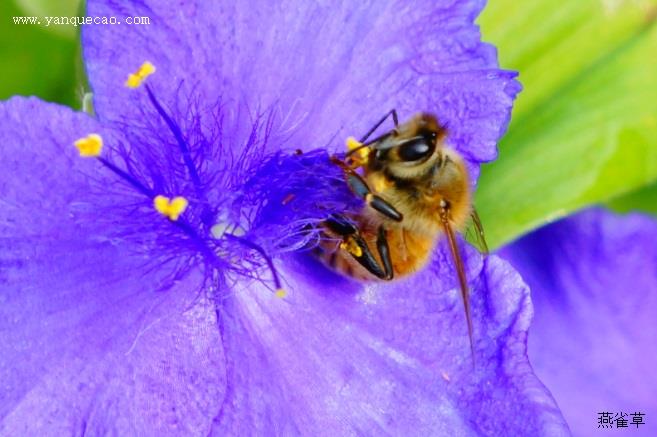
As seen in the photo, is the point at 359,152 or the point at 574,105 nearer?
the point at 359,152

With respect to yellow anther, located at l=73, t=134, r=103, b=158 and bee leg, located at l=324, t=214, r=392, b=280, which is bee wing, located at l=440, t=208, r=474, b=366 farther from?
yellow anther, located at l=73, t=134, r=103, b=158

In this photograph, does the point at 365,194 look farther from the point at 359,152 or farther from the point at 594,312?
the point at 594,312

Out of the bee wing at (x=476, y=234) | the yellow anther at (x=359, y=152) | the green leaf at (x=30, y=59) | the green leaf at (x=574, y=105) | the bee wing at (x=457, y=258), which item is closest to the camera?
the bee wing at (x=457, y=258)

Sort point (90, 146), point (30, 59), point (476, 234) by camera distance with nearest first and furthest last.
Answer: point (90, 146) < point (476, 234) < point (30, 59)

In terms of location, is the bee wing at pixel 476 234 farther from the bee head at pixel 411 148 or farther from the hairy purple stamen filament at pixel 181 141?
the hairy purple stamen filament at pixel 181 141

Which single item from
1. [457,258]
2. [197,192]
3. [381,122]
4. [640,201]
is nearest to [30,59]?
[197,192]

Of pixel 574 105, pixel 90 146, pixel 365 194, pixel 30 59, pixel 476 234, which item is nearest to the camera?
pixel 90 146

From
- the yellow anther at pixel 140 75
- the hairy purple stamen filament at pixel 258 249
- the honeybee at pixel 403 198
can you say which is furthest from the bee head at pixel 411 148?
the yellow anther at pixel 140 75
